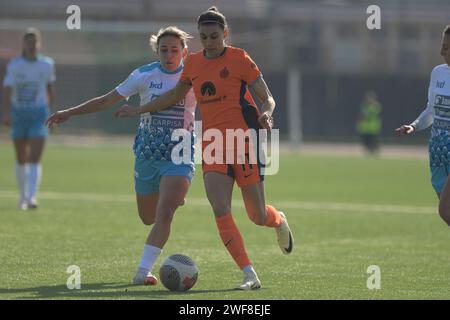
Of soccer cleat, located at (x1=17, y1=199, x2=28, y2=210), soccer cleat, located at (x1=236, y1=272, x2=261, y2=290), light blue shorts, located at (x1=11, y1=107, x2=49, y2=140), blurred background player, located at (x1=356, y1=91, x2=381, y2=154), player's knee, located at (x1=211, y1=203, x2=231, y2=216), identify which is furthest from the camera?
blurred background player, located at (x1=356, y1=91, x2=381, y2=154)

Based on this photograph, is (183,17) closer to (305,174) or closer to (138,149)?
(305,174)

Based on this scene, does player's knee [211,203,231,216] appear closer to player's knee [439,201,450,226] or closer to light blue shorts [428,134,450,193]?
player's knee [439,201,450,226]

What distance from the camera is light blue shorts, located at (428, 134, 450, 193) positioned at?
32.2 ft

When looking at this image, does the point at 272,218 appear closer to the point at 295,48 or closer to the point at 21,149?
the point at 21,149

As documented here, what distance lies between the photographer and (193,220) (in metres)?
16.1

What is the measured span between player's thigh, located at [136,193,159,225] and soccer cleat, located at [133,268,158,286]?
75cm

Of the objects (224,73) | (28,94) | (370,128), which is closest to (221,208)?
(224,73)

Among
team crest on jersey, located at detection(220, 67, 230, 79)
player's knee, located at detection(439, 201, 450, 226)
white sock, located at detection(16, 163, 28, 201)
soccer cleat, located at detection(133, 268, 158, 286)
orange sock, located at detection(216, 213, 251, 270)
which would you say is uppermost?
team crest on jersey, located at detection(220, 67, 230, 79)

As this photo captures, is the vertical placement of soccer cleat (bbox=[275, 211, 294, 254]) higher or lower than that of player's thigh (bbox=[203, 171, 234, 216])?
lower

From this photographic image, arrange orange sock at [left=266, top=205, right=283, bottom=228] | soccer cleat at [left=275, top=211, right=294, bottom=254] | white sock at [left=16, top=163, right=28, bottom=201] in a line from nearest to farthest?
orange sock at [left=266, top=205, right=283, bottom=228] < soccer cleat at [left=275, top=211, right=294, bottom=254] < white sock at [left=16, top=163, right=28, bottom=201]

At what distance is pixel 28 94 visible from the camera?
16.8 metres

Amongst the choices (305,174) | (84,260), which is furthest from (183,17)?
(84,260)

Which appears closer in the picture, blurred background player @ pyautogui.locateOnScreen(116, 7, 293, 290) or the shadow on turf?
the shadow on turf

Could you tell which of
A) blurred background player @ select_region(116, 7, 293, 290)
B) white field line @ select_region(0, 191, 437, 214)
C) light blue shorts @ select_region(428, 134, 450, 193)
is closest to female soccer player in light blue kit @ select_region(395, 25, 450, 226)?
light blue shorts @ select_region(428, 134, 450, 193)
